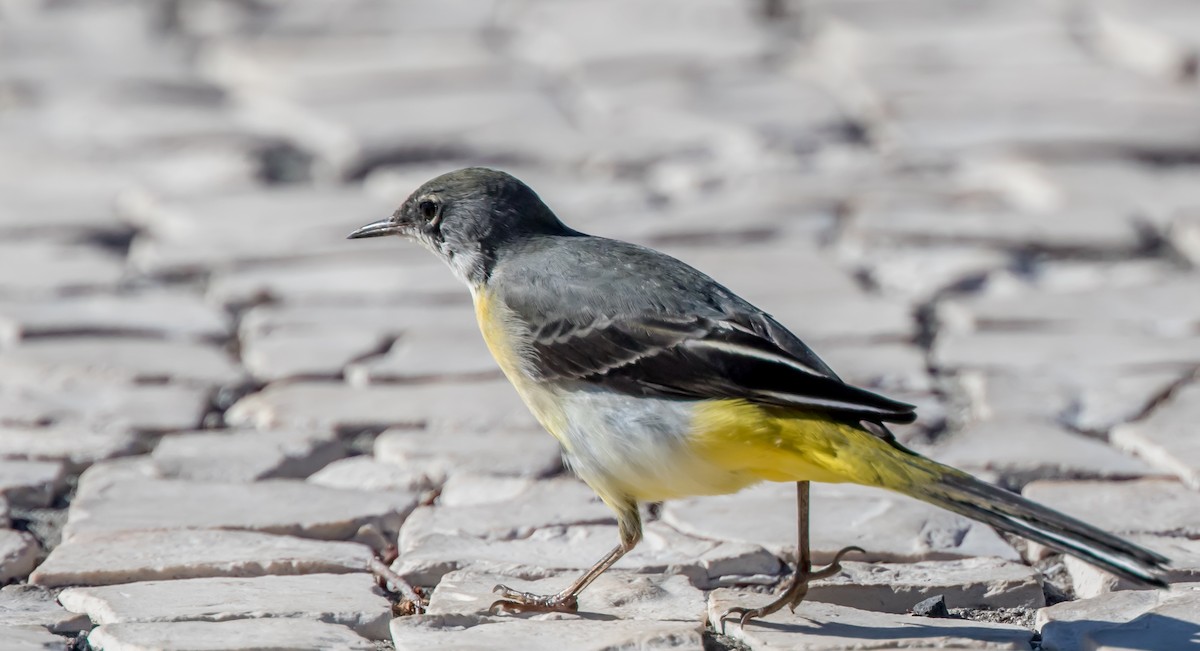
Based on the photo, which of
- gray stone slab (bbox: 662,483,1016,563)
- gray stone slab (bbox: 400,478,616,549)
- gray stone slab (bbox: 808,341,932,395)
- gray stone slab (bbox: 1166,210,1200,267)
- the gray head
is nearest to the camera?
gray stone slab (bbox: 662,483,1016,563)

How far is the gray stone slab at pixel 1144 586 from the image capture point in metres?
3.38

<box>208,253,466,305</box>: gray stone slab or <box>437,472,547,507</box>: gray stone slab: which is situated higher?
<box>208,253,466,305</box>: gray stone slab

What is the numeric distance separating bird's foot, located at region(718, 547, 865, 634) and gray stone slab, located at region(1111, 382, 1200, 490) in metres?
1.09

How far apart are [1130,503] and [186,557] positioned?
2.14 metres

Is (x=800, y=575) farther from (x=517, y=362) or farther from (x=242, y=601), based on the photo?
(x=242, y=601)

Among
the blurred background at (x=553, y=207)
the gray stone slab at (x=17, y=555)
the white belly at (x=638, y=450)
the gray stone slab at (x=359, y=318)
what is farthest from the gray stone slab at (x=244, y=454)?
the white belly at (x=638, y=450)

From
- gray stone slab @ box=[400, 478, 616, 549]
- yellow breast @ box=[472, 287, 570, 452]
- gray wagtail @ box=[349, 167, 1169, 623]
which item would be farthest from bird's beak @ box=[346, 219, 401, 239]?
gray stone slab @ box=[400, 478, 616, 549]

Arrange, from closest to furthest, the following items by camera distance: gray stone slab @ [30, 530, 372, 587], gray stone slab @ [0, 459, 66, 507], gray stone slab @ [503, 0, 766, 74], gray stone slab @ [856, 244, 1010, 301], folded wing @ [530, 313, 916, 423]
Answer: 1. folded wing @ [530, 313, 916, 423]
2. gray stone slab @ [30, 530, 372, 587]
3. gray stone slab @ [0, 459, 66, 507]
4. gray stone slab @ [856, 244, 1010, 301]
5. gray stone slab @ [503, 0, 766, 74]

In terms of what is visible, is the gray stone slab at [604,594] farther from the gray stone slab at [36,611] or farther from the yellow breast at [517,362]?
the gray stone slab at [36,611]

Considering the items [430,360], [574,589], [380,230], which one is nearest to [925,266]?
[430,360]

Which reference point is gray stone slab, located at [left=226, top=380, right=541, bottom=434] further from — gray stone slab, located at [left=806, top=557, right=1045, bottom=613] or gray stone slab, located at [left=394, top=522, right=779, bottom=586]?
gray stone slab, located at [left=806, top=557, right=1045, bottom=613]

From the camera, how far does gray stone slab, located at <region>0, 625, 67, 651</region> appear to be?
120 inches

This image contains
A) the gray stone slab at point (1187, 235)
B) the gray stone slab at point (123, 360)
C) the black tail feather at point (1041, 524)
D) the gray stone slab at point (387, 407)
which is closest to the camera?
the black tail feather at point (1041, 524)

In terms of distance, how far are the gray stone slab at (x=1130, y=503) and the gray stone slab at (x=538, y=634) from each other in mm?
1026
